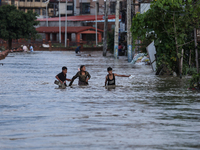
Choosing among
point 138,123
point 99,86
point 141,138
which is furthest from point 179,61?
point 141,138

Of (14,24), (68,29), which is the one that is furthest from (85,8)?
(14,24)

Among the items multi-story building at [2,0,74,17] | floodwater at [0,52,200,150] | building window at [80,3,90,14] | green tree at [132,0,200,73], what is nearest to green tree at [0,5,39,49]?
building window at [80,3,90,14]

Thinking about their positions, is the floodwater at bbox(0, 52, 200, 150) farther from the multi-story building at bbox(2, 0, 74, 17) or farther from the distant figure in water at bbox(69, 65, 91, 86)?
the multi-story building at bbox(2, 0, 74, 17)

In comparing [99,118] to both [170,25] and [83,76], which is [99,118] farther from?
[170,25]

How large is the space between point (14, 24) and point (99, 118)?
6671 centimetres

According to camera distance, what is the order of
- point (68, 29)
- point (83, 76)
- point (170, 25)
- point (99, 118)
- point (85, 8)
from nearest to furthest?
point (99, 118), point (83, 76), point (170, 25), point (68, 29), point (85, 8)

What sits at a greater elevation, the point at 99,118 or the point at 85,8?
the point at 85,8

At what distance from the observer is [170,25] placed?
965 inches

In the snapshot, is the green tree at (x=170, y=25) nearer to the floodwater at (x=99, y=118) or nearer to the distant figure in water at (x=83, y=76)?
the floodwater at (x=99, y=118)

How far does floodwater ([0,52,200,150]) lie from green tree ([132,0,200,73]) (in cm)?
635

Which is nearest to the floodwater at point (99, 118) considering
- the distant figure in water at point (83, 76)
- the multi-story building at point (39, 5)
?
the distant figure in water at point (83, 76)

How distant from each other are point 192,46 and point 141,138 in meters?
17.1

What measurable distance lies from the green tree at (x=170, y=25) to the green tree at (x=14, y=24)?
5268cm

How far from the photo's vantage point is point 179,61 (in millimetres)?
24406
